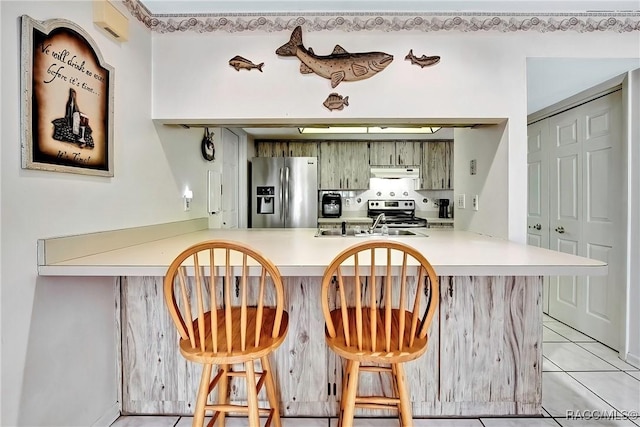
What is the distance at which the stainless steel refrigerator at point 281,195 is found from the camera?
4742mm

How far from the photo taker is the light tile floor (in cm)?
183

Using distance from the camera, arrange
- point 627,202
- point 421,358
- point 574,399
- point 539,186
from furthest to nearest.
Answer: point 539,186, point 627,202, point 574,399, point 421,358

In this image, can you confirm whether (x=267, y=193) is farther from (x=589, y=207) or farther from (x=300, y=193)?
(x=589, y=207)

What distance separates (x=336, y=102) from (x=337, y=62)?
0.81 ft

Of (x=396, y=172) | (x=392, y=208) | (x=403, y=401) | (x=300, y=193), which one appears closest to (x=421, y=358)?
(x=403, y=401)

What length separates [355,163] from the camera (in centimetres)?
528

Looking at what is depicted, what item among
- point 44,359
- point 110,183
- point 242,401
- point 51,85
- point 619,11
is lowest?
point 242,401

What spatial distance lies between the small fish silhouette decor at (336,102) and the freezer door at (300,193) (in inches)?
104

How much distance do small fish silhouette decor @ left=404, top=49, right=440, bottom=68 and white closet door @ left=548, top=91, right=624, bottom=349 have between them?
65.1 inches

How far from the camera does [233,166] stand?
4.28 m

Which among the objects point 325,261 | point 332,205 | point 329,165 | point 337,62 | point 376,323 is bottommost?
point 376,323

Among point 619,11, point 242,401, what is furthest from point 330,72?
point 242,401

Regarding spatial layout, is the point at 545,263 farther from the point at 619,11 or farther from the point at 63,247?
the point at 63,247

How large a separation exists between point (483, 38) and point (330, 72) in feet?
3.22
